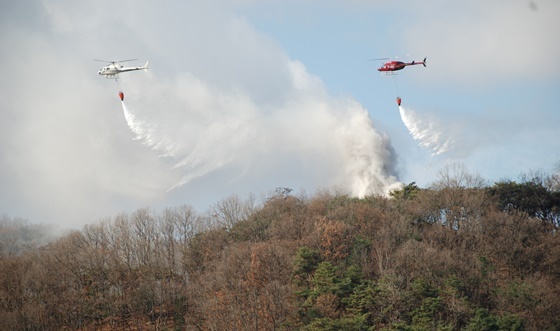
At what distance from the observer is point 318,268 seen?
50.3 metres

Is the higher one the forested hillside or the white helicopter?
the white helicopter

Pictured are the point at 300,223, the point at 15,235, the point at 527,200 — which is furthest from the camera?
the point at 15,235

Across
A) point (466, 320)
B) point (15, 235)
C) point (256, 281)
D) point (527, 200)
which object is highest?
point (15, 235)

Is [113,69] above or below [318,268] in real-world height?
above

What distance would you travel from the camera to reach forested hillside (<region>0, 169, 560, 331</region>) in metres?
46.7

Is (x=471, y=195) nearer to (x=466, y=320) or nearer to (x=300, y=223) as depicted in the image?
(x=300, y=223)

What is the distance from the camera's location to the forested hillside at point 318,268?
46719 mm

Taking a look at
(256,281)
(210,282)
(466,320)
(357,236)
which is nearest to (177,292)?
(210,282)

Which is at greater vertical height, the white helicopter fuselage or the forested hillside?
the white helicopter fuselage

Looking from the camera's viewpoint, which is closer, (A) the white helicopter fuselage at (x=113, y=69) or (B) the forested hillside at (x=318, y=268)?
(B) the forested hillside at (x=318, y=268)

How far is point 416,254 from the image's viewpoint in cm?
5178

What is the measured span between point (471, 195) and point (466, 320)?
2046 cm

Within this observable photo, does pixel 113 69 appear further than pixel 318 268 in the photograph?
Yes

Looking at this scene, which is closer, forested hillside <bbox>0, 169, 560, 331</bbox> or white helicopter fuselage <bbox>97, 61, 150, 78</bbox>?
forested hillside <bbox>0, 169, 560, 331</bbox>
